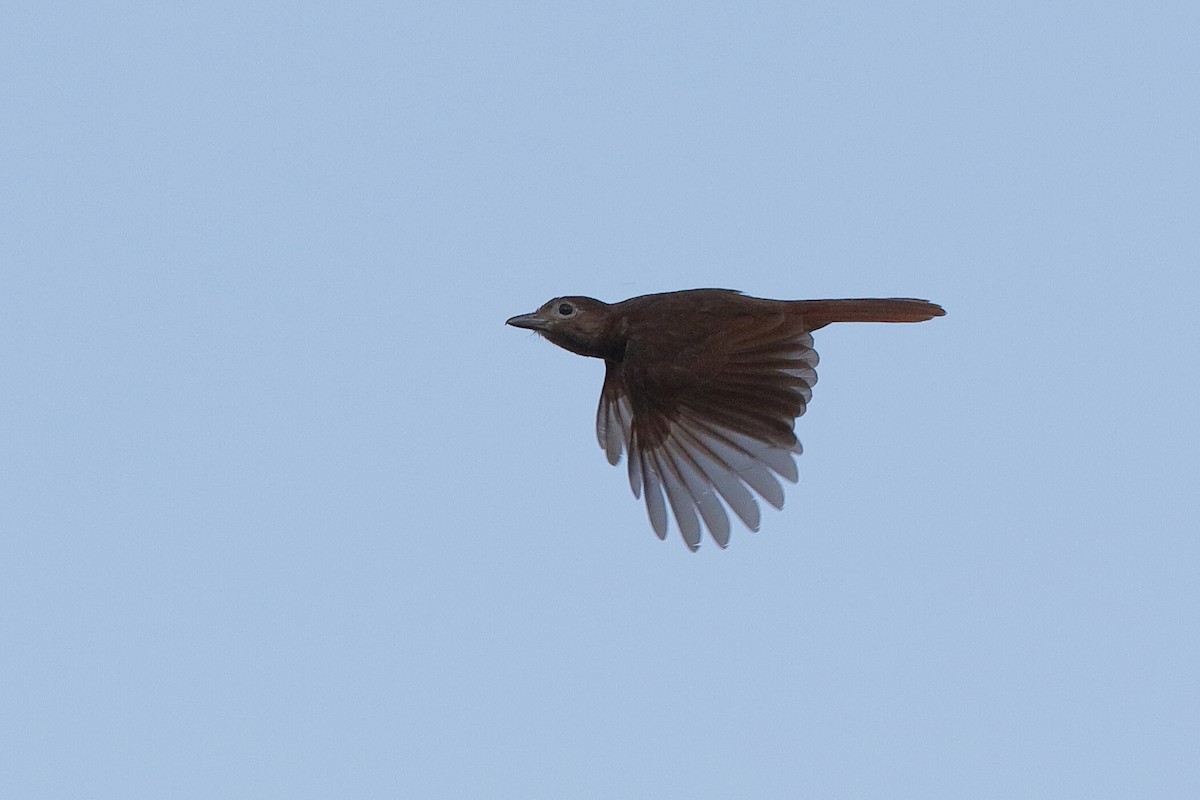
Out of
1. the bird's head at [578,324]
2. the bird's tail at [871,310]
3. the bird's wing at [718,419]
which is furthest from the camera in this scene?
the bird's head at [578,324]

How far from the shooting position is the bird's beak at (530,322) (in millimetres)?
7324

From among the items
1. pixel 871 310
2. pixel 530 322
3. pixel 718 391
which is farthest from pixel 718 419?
pixel 530 322

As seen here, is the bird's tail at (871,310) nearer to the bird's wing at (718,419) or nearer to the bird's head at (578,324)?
the bird's wing at (718,419)

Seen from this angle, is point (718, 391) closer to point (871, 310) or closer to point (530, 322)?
point (871, 310)

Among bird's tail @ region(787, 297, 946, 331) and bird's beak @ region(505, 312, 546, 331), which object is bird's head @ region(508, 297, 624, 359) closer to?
bird's beak @ region(505, 312, 546, 331)

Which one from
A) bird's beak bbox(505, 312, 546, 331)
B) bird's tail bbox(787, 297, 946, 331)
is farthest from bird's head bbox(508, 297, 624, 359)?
bird's tail bbox(787, 297, 946, 331)

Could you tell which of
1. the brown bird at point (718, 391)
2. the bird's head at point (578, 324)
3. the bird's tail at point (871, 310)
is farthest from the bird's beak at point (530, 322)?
the bird's tail at point (871, 310)

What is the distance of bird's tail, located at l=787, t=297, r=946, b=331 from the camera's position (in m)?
6.79

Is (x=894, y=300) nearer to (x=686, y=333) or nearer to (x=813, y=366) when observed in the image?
(x=813, y=366)

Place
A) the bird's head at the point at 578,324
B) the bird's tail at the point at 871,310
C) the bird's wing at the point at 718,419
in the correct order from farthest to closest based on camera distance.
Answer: the bird's head at the point at 578,324 < the bird's tail at the point at 871,310 < the bird's wing at the point at 718,419

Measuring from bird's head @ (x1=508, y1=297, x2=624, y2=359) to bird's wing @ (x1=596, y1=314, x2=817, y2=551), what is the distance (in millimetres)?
253

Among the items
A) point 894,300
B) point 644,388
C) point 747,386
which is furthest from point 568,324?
point 894,300

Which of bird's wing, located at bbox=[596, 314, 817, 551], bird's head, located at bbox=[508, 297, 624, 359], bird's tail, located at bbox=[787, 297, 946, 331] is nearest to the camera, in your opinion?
bird's wing, located at bbox=[596, 314, 817, 551]

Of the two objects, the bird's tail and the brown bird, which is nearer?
the brown bird
